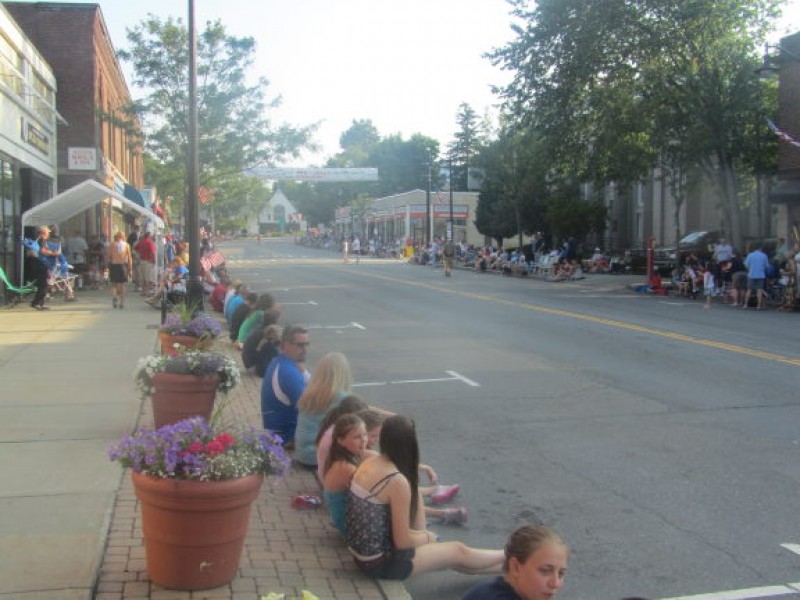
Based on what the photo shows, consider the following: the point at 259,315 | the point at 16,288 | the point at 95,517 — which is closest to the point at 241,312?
the point at 259,315

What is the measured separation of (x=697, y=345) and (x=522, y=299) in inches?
382

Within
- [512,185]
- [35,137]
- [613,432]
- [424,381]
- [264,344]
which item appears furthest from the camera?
[512,185]

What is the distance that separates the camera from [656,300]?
78.8 ft

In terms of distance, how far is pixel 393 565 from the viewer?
458 centimetres

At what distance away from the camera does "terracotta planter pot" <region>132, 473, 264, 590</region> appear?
4059 millimetres

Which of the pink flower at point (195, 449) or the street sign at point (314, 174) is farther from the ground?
the street sign at point (314, 174)

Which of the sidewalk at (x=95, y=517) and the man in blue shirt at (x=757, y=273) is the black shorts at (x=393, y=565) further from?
the man in blue shirt at (x=757, y=273)

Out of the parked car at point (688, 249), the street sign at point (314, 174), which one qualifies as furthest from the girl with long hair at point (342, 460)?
the street sign at point (314, 174)

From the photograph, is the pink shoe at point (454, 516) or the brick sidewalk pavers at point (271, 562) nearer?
the brick sidewalk pavers at point (271, 562)

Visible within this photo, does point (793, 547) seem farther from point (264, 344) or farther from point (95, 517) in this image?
point (264, 344)

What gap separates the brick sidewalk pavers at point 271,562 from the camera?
429 centimetres

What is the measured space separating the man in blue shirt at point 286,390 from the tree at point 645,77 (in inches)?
893

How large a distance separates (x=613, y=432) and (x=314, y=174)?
209ft

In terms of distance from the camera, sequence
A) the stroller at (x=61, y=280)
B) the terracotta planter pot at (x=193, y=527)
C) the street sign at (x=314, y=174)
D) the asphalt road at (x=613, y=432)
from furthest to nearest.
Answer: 1. the street sign at (x=314, y=174)
2. the stroller at (x=61, y=280)
3. the asphalt road at (x=613, y=432)
4. the terracotta planter pot at (x=193, y=527)
